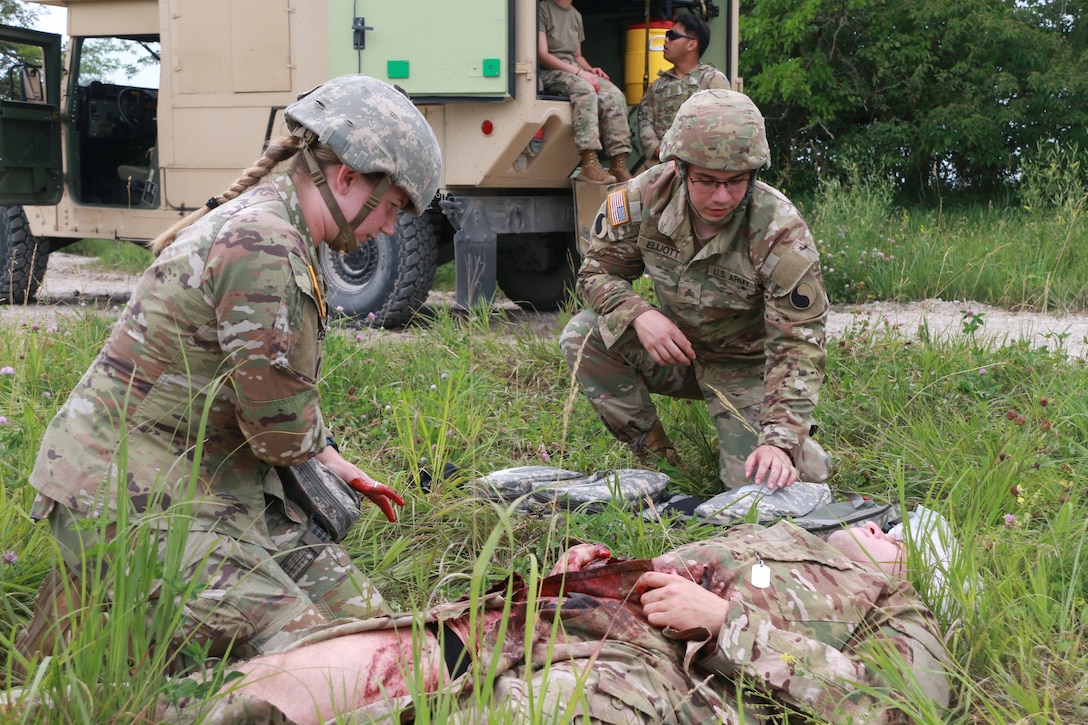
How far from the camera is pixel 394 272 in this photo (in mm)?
6488

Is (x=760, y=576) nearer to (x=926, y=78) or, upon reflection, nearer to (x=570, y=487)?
(x=570, y=487)

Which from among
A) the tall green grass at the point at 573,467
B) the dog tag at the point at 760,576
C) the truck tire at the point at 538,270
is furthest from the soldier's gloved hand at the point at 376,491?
the truck tire at the point at 538,270

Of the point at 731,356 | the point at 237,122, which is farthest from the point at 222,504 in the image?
the point at 237,122

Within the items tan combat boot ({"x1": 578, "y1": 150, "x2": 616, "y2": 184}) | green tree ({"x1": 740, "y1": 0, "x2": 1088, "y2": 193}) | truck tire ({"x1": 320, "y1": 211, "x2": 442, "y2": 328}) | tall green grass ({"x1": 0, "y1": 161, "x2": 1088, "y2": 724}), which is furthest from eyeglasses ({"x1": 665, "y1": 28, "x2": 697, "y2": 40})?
green tree ({"x1": 740, "y1": 0, "x2": 1088, "y2": 193})

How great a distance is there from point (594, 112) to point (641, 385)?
2.74 metres

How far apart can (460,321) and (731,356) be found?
1.97 meters

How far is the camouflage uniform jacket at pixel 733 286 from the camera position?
3.18 meters

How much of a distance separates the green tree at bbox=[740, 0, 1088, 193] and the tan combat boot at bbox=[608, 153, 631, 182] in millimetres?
6108

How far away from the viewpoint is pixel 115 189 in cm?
784

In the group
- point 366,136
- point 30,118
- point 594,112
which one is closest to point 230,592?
point 366,136

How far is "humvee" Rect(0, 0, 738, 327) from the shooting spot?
5.92 meters

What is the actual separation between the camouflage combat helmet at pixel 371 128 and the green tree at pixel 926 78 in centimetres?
1036

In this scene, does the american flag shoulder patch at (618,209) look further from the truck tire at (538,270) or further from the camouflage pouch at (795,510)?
the truck tire at (538,270)

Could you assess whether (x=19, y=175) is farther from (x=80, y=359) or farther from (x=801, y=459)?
(x=801, y=459)
